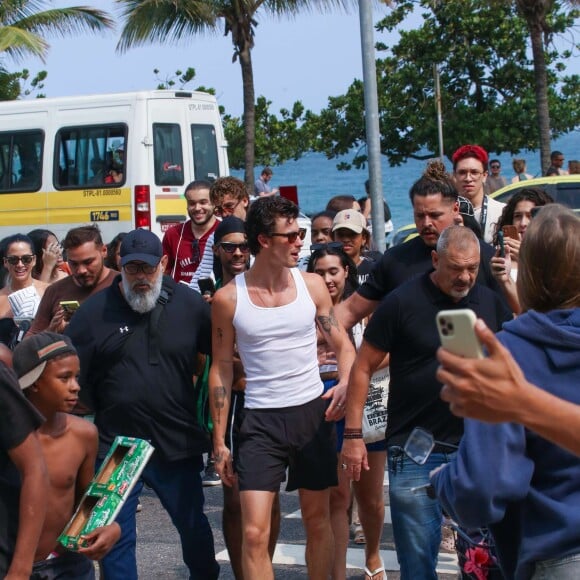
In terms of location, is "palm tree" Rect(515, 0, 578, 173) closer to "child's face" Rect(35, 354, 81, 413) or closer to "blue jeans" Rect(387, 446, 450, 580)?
"blue jeans" Rect(387, 446, 450, 580)

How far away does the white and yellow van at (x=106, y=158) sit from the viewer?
18.2m

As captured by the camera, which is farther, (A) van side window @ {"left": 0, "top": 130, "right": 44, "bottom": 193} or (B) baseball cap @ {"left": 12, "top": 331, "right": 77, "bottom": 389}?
(A) van side window @ {"left": 0, "top": 130, "right": 44, "bottom": 193}

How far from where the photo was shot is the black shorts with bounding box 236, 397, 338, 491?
18.7ft

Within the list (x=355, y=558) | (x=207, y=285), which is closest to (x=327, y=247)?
(x=207, y=285)

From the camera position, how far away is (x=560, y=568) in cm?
299

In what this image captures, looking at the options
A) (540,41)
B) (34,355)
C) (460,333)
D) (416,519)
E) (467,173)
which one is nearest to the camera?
(460,333)

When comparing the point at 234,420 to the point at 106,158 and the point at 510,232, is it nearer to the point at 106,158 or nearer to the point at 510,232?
the point at 510,232

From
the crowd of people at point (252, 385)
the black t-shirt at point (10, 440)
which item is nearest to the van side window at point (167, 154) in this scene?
the crowd of people at point (252, 385)

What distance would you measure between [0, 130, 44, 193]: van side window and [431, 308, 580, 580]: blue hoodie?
16.9 metres

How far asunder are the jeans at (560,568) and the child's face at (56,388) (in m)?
2.05

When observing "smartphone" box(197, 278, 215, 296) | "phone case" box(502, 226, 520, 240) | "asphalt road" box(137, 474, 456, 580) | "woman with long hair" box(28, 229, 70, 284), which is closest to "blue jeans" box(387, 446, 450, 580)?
"asphalt road" box(137, 474, 456, 580)

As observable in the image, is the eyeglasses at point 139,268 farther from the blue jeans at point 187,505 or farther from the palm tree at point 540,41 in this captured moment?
the palm tree at point 540,41

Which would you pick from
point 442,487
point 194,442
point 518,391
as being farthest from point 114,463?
point 518,391

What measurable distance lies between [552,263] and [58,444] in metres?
2.25
